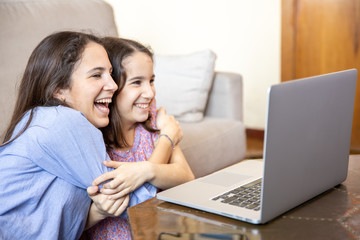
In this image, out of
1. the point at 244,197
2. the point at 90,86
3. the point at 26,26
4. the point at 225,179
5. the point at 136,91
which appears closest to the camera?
the point at 244,197

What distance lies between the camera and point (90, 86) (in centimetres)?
124

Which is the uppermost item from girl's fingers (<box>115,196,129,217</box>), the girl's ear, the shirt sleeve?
the girl's ear

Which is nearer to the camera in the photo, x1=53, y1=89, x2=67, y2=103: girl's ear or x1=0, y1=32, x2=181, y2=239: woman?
x1=0, y1=32, x2=181, y2=239: woman

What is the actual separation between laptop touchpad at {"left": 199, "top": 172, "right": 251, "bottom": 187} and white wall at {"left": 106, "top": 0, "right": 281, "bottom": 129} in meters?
2.66

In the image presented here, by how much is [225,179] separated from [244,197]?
0.46ft

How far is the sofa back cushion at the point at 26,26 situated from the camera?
176cm

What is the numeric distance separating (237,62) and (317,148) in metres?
2.98

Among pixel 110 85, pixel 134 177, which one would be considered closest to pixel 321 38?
pixel 110 85

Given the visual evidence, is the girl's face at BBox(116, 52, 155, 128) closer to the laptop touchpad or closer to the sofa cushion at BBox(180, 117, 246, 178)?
the laptop touchpad

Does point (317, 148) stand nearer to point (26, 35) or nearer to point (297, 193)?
point (297, 193)

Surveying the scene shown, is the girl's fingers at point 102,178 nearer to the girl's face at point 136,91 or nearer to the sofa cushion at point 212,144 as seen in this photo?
the girl's face at point 136,91

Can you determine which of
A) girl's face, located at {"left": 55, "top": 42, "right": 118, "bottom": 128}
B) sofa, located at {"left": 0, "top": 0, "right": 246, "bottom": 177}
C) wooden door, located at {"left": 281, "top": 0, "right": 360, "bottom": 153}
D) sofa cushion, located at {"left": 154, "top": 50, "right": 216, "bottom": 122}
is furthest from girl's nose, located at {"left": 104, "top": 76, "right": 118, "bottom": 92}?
wooden door, located at {"left": 281, "top": 0, "right": 360, "bottom": 153}

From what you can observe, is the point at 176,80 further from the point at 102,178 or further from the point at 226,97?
the point at 102,178

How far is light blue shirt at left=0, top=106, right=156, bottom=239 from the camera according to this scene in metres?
1.10
